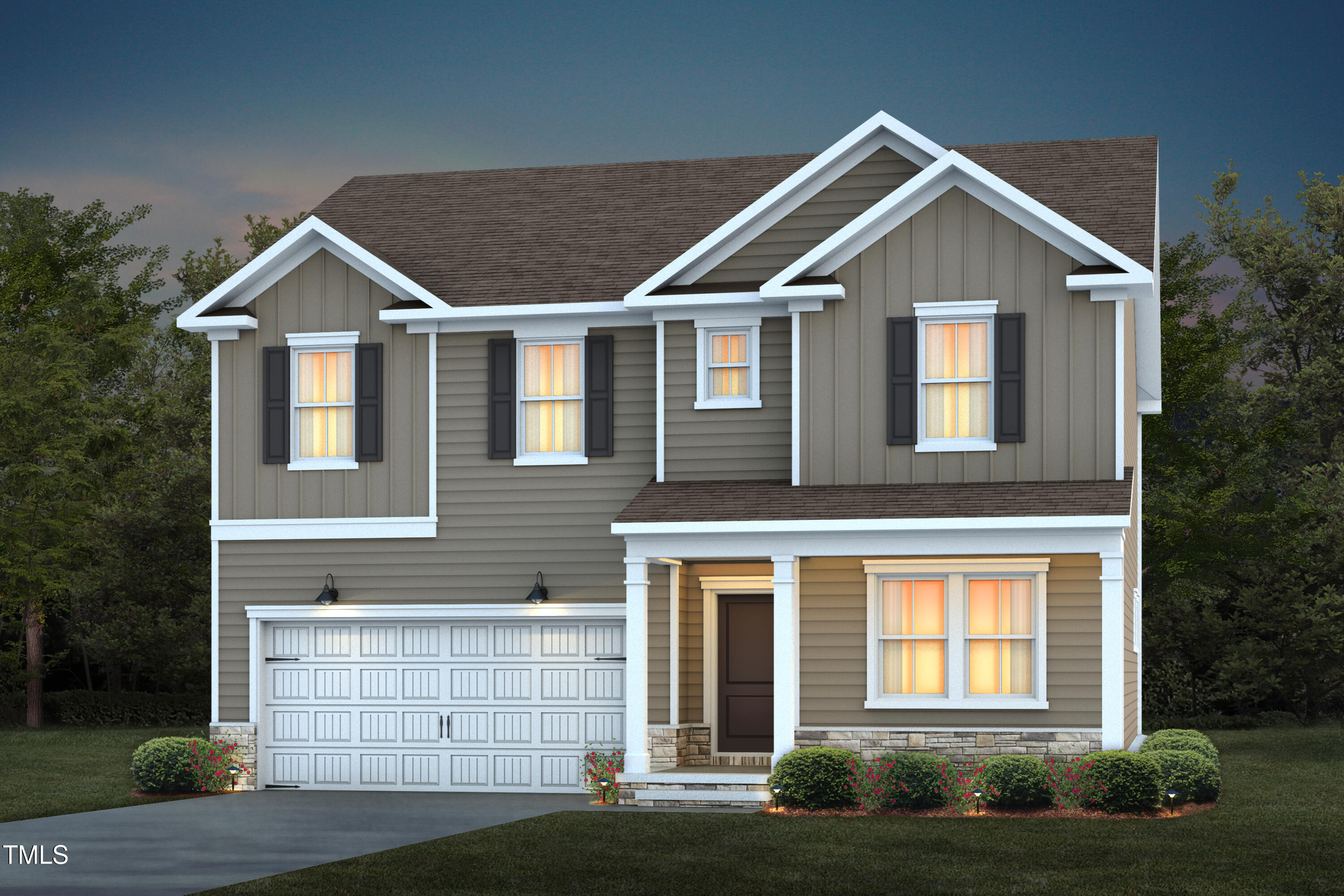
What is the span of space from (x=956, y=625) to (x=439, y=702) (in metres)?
7.04

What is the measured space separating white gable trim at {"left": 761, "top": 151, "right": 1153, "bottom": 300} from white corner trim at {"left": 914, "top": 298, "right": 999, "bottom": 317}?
0.97m

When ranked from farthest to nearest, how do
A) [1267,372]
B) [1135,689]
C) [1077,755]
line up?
[1267,372] < [1135,689] < [1077,755]

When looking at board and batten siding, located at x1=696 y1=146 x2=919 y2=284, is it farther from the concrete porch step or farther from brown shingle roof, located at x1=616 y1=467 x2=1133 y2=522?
the concrete porch step

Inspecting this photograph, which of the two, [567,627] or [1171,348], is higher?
[1171,348]

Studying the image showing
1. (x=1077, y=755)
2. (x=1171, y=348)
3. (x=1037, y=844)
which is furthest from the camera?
(x=1171, y=348)

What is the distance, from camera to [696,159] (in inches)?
934

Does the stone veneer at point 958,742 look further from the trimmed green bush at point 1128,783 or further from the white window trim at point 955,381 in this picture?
the white window trim at point 955,381

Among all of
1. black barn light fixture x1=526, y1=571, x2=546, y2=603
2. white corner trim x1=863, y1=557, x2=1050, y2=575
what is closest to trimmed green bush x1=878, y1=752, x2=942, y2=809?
white corner trim x1=863, y1=557, x2=1050, y2=575

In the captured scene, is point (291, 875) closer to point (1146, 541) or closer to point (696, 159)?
point (696, 159)

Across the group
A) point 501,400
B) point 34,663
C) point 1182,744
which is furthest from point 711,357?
point 34,663

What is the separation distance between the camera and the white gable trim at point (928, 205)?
58.0 feet

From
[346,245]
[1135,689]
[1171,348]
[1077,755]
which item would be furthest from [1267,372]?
[346,245]

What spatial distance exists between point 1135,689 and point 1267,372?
43.9ft

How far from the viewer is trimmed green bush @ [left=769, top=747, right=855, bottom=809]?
16609 mm
